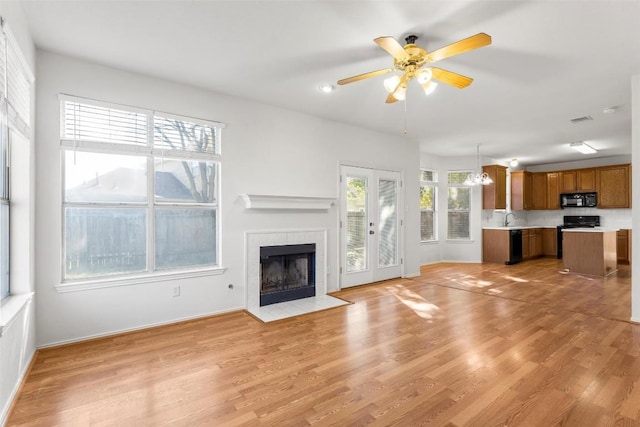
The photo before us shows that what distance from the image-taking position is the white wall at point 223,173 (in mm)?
2920

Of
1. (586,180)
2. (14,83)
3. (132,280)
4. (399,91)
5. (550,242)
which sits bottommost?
(550,242)

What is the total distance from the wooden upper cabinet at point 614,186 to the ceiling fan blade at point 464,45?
8176 millimetres

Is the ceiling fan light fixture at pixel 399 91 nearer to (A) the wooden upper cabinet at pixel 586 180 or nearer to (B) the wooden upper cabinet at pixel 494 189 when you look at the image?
(B) the wooden upper cabinet at pixel 494 189

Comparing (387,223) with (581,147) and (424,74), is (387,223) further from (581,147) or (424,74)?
(581,147)

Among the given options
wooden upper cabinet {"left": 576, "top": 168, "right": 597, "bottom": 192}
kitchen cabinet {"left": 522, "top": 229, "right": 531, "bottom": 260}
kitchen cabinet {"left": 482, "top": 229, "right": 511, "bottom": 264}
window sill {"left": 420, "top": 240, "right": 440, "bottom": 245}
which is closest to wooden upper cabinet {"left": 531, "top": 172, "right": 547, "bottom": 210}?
wooden upper cabinet {"left": 576, "top": 168, "right": 597, "bottom": 192}

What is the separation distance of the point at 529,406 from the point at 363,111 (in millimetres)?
3766

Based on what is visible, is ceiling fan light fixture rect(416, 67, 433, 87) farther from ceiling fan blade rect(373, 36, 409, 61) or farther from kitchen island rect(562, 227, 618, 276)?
kitchen island rect(562, 227, 618, 276)

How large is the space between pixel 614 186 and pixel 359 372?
887cm

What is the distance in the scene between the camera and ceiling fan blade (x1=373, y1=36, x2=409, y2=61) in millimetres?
2174

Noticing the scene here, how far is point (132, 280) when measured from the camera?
3.28 meters

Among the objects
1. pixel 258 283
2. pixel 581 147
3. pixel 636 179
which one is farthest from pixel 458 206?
pixel 258 283

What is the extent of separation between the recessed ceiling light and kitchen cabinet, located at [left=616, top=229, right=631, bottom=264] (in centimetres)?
827

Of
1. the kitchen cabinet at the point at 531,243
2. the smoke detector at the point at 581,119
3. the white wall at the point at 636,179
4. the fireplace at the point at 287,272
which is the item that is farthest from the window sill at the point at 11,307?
the kitchen cabinet at the point at 531,243

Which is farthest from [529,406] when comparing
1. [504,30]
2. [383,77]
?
[383,77]
